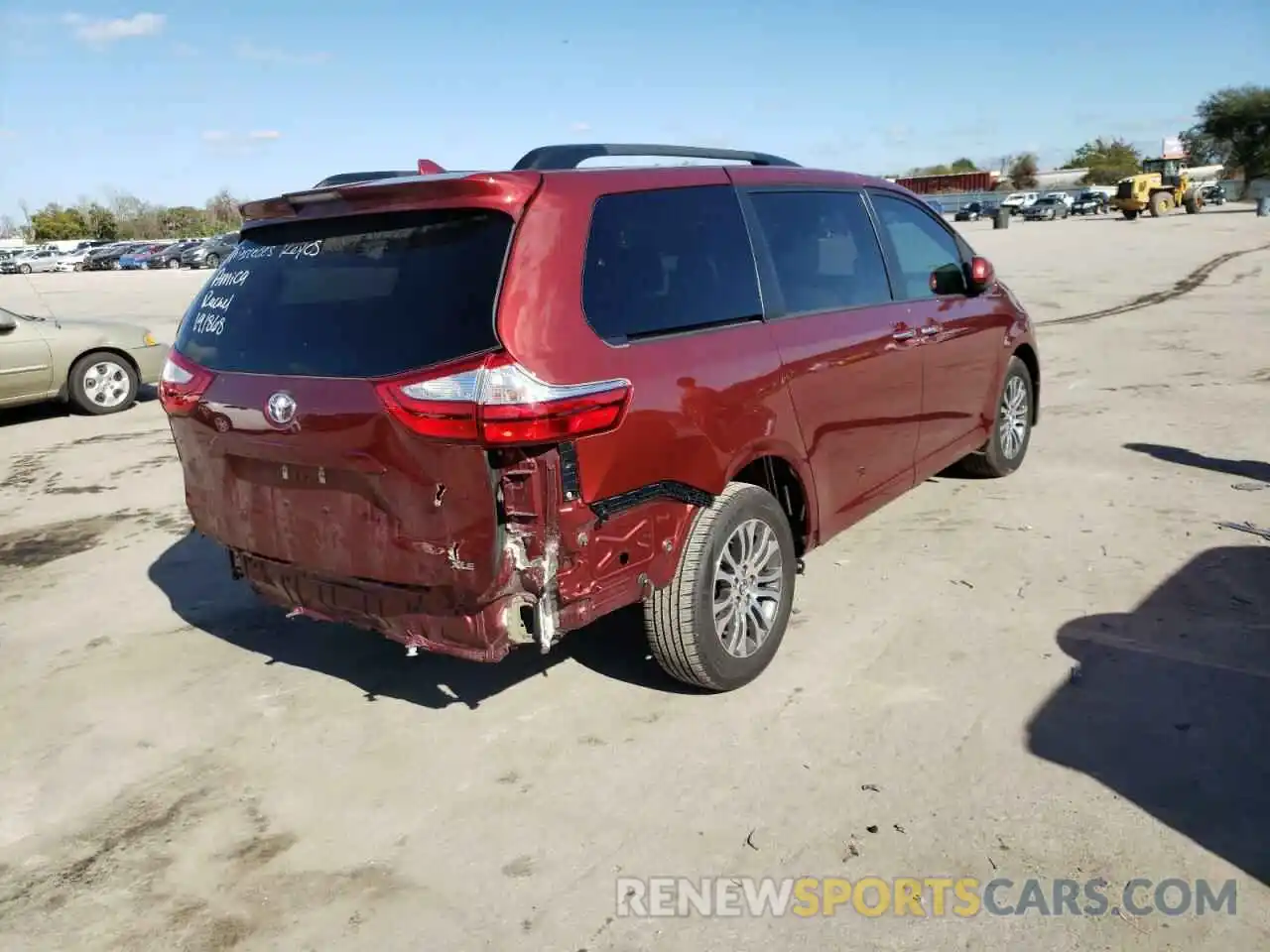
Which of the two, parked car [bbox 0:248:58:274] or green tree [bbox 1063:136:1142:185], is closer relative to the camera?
parked car [bbox 0:248:58:274]

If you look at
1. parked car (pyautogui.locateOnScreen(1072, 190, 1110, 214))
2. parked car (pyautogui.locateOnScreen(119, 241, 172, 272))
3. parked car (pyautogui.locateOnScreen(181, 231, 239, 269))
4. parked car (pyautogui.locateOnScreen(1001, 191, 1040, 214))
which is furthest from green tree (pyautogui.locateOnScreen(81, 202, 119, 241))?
parked car (pyautogui.locateOnScreen(1072, 190, 1110, 214))

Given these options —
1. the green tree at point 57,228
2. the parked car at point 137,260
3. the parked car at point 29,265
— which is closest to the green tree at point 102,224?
the green tree at point 57,228

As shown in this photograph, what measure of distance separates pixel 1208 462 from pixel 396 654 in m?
5.42

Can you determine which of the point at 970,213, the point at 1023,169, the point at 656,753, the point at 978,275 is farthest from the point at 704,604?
the point at 1023,169

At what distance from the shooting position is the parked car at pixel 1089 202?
203 feet

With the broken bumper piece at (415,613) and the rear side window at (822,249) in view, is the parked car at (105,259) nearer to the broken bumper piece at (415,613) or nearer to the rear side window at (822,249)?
the rear side window at (822,249)

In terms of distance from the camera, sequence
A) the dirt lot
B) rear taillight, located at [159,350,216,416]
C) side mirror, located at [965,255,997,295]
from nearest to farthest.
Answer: the dirt lot
rear taillight, located at [159,350,216,416]
side mirror, located at [965,255,997,295]

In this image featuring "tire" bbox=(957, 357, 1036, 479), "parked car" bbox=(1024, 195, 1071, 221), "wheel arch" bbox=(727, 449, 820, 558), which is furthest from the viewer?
"parked car" bbox=(1024, 195, 1071, 221)

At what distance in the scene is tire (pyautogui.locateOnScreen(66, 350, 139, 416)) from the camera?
10344 mm

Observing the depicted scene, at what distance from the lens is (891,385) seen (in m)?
4.84

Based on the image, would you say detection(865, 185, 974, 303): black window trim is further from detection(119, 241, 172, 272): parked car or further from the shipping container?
the shipping container

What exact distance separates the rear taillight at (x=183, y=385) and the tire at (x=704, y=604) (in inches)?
71.3

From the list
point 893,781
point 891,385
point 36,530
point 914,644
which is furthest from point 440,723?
point 36,530

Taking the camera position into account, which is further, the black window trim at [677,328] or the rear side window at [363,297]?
the black window trim at [677,328]
